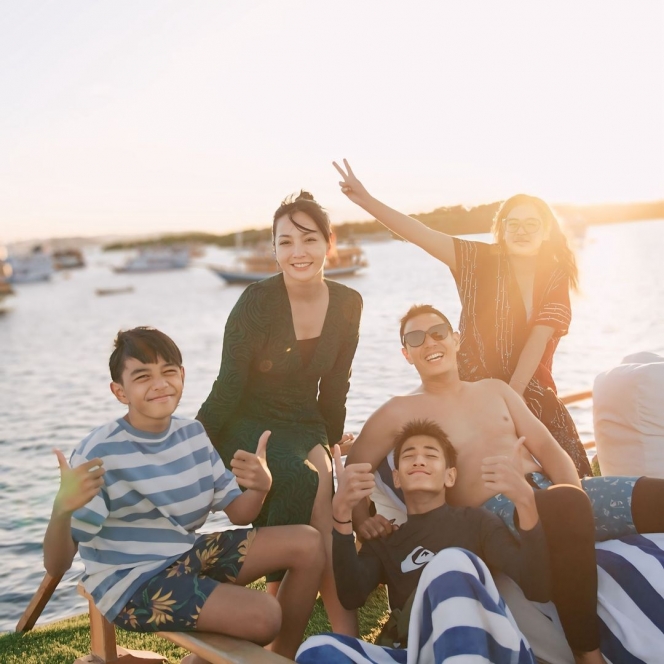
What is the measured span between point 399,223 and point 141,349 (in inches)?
59.7

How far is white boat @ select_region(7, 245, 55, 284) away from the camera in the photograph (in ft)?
231

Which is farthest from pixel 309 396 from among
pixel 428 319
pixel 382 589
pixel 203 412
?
pixel 382 589

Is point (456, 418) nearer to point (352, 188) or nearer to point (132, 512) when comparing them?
point (132, 512)

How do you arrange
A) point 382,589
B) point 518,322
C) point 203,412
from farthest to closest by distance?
point 382,589 → point 518,322 → point 203,412

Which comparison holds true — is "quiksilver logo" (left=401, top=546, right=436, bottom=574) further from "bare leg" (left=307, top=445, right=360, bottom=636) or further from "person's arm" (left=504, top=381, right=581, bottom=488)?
Result: "person's arm" (left=504, top=381, right=581, bottom=488)

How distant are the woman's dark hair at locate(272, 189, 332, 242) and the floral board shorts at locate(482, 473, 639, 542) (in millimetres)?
1143

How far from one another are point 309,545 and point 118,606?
1.88 ft

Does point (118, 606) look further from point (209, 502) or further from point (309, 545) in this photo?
point (309, 545)

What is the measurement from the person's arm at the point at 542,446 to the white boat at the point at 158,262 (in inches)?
3083

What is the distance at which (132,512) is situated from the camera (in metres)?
2.12

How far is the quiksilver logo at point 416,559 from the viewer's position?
7.28 feet

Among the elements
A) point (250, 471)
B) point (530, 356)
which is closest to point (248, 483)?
point (250, 471)

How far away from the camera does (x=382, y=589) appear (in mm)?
3584

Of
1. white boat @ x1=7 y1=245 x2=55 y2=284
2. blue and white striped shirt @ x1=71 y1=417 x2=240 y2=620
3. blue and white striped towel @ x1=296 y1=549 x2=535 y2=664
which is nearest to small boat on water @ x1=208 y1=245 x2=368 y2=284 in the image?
white boat @ x1=7 y1=245 x2=55 y2=284
